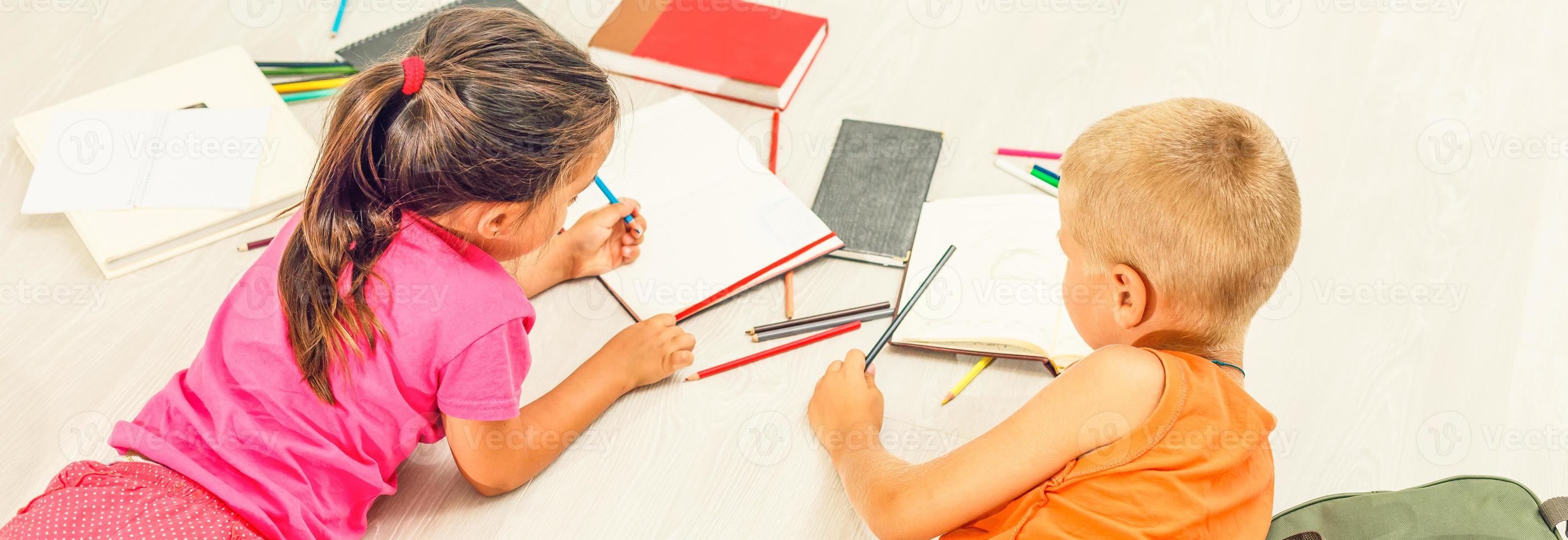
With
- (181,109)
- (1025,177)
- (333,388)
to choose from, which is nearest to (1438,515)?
(1025,177)

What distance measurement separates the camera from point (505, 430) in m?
0.94

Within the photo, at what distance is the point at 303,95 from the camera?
1.36 m

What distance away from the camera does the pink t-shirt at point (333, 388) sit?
0.86 metres

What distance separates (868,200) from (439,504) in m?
0.59

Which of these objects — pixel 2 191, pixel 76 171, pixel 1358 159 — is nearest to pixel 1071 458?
pixel 1358 159

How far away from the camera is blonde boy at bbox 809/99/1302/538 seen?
790mm
